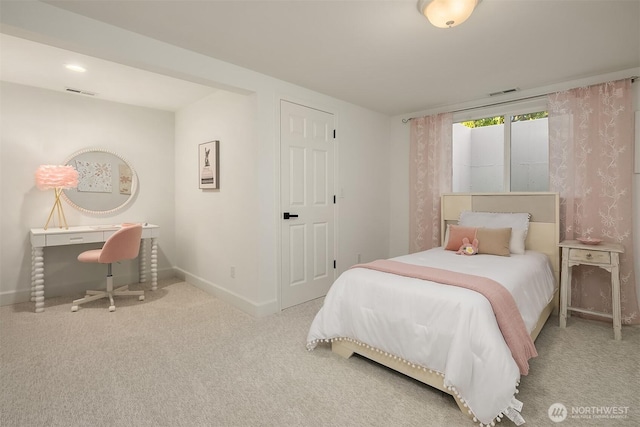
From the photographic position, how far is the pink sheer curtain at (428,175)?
398cm

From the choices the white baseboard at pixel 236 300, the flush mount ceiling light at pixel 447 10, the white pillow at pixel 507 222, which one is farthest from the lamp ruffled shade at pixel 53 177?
the white pillow at pixel 507 222

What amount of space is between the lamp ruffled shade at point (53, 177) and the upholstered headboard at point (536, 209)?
4.42 metres

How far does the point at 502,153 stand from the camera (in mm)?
3779

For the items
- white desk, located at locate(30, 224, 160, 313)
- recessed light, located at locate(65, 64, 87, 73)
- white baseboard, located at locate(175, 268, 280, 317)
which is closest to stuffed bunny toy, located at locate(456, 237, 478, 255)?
white baseboard, located at locate(175, 268, 280, 317)

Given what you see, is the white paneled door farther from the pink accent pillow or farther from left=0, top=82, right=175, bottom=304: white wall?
left=0, top=82, right=175, bottom=304: white wall

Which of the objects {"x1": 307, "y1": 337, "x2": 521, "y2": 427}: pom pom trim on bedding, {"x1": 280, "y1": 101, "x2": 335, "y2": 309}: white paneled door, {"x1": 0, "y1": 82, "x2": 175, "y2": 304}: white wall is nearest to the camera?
{"x1": 307, "y1": 337, "x2": 521, "y2": 427}: pom pom trim on bedding

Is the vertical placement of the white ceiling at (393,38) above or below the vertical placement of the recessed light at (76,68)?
below

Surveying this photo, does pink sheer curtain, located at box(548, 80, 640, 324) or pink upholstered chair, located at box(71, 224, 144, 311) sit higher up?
pink sheer curtain, located at box(548, 80, 640, 324)

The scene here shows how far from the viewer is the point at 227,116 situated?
3490 millimetres

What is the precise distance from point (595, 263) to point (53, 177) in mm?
5198

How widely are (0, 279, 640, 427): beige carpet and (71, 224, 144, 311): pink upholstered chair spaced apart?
510mm

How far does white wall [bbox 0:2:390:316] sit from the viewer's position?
7.06 feet

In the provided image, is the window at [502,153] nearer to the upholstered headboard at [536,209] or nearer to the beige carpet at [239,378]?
the upholstered headboard at [536,209]

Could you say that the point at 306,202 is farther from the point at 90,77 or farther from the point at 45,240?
the point at 45,240
